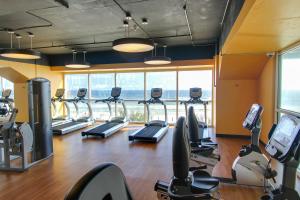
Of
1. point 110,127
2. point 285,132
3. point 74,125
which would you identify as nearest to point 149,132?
point 110,127

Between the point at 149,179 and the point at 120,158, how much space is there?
1.23 meters

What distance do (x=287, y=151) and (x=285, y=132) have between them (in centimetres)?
26

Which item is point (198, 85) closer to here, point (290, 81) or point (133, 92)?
point (133, 92)

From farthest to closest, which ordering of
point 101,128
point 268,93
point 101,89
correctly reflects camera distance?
point 101,89, point 101,128, point 268,93

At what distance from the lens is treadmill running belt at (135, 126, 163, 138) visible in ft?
20.0

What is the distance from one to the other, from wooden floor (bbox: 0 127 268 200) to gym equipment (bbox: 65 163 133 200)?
2.25 metres

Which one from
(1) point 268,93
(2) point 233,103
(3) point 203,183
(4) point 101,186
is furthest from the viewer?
(2) point 233,103

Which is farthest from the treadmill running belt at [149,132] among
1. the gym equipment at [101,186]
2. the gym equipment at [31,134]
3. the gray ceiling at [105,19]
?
the gym equipment at [101,186]

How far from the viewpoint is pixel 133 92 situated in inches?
360

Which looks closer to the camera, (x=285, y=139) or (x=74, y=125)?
(x=285, y=139)

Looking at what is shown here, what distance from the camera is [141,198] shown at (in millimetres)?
2928

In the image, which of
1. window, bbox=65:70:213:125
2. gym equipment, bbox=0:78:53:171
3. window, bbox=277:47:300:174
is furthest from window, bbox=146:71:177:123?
gym equipment, bbox=0:78:53:171

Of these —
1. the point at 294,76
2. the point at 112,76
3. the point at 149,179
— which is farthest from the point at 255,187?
the point at 112,76

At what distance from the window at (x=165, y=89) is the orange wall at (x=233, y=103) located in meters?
2.34
